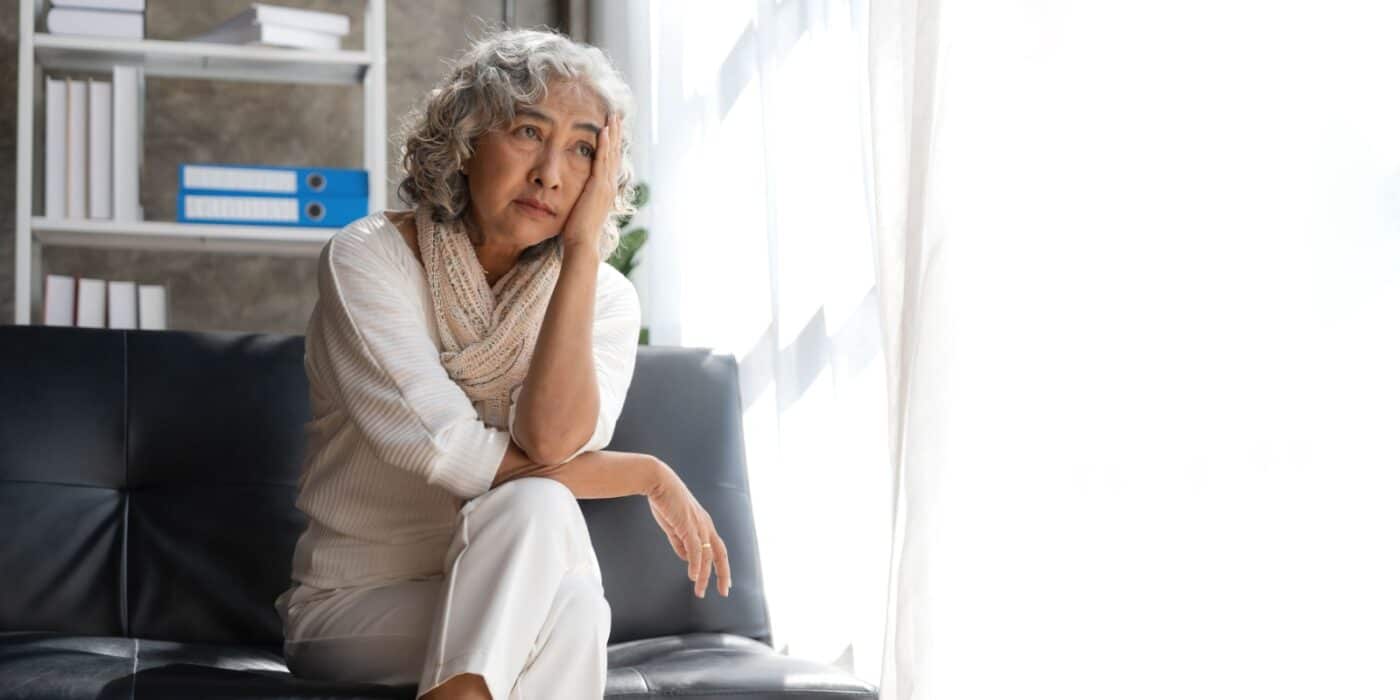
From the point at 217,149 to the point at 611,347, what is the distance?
6.92 feet

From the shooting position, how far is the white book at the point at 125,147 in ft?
9.96

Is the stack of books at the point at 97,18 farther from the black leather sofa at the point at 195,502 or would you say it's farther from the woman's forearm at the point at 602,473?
the woman's forearm at the point at 602,473

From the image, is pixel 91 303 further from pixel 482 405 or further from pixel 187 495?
pixel 482 405

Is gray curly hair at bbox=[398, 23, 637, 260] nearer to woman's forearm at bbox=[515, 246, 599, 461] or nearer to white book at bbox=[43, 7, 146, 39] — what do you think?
woman's forearm at bbox=[515, 246, 599, 461]

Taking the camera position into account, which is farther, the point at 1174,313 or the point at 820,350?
the point at 820,350

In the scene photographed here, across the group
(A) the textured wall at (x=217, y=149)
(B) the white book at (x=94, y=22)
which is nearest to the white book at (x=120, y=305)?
(A) the textured wall at (x=217, y=149)

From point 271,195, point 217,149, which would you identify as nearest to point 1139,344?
point 271,195

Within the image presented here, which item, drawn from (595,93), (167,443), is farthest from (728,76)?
(167,443)

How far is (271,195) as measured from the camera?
10.3 feet

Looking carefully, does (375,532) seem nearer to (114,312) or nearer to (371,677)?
(371,677)

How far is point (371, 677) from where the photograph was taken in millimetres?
1619

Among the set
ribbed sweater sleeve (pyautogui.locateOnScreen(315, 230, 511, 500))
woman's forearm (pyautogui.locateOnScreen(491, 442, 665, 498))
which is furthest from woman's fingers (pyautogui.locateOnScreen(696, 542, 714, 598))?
ribbed sweater sleeve (pyautogui.locateOnScreen(315, 230, 511, 500))

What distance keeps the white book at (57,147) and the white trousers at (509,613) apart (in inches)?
71.8

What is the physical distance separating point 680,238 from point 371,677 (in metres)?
1.57
